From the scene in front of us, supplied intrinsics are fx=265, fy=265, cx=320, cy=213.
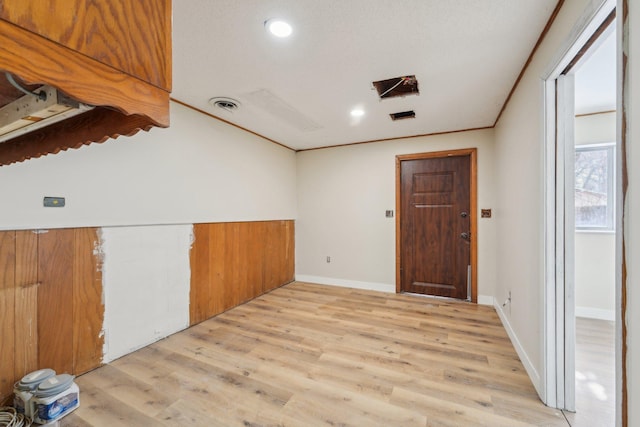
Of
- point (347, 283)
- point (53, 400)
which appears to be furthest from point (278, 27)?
point (347, 283)

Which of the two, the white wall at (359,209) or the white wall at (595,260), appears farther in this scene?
the white wall at (359,209)

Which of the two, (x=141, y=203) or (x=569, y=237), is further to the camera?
(x=141, y=203)

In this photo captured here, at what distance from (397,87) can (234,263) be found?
2.65 m

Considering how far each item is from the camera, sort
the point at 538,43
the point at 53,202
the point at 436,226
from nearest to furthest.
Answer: the point at 538,43 → the point at 53,202 → the point at 436,226

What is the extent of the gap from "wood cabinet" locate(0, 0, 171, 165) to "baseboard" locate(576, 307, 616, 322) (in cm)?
425

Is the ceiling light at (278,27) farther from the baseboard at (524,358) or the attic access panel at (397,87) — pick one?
the baseboard at (524,358)

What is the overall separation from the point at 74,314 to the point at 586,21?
11.1 ft

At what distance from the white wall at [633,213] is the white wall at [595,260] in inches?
112

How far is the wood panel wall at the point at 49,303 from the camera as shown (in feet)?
5.23

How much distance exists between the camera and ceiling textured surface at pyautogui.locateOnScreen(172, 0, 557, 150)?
1.46m

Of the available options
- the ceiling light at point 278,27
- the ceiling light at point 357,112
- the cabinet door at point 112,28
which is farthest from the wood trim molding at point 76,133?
the ceiling light at point 357,112

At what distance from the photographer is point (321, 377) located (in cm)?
188

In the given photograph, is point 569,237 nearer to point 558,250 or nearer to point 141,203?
point 558,250

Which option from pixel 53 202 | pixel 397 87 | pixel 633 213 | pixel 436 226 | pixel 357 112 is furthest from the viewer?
pixel 436 226
